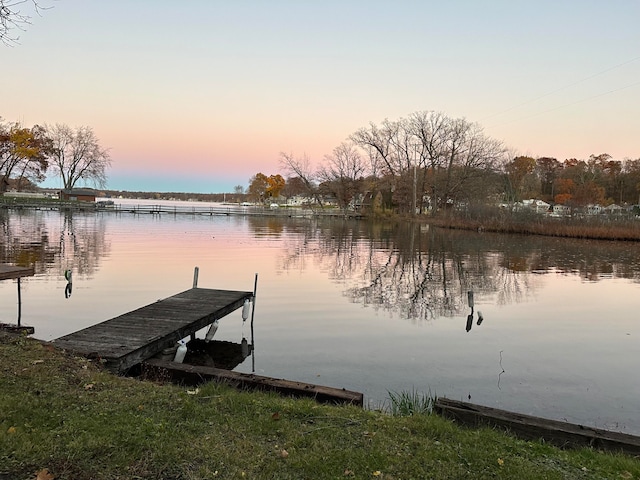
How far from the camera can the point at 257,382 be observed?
6090mm

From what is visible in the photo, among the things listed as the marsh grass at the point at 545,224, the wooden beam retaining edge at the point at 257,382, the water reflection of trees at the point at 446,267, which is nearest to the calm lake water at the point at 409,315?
the water reflection of trees at the point at 446,267

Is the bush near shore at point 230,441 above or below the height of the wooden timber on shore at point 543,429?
above

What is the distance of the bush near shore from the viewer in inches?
146

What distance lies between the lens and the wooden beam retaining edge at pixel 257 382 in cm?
575

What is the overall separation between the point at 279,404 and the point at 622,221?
4236 cm

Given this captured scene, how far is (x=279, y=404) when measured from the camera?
5.15 meters

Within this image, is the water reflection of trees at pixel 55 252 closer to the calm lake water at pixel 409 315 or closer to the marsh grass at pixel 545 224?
the calm lake water at pixel 409 315

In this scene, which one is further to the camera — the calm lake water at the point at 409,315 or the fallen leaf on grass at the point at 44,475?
the calm lake water at the point at 409,315

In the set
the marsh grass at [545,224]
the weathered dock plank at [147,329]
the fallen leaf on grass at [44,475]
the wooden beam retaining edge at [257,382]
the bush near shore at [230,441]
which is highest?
the marsh grass at [545,224]

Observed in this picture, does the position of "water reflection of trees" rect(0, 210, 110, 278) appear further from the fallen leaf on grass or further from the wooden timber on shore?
the wooden timber on shore

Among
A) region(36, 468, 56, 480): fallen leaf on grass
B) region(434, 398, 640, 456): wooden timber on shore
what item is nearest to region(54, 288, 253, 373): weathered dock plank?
region(36, 468, 56, 480): fallen leaf on grass

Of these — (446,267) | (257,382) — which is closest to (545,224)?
(446,267)

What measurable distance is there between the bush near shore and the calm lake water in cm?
244

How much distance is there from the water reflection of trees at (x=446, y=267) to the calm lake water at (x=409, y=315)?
0.36 ft
